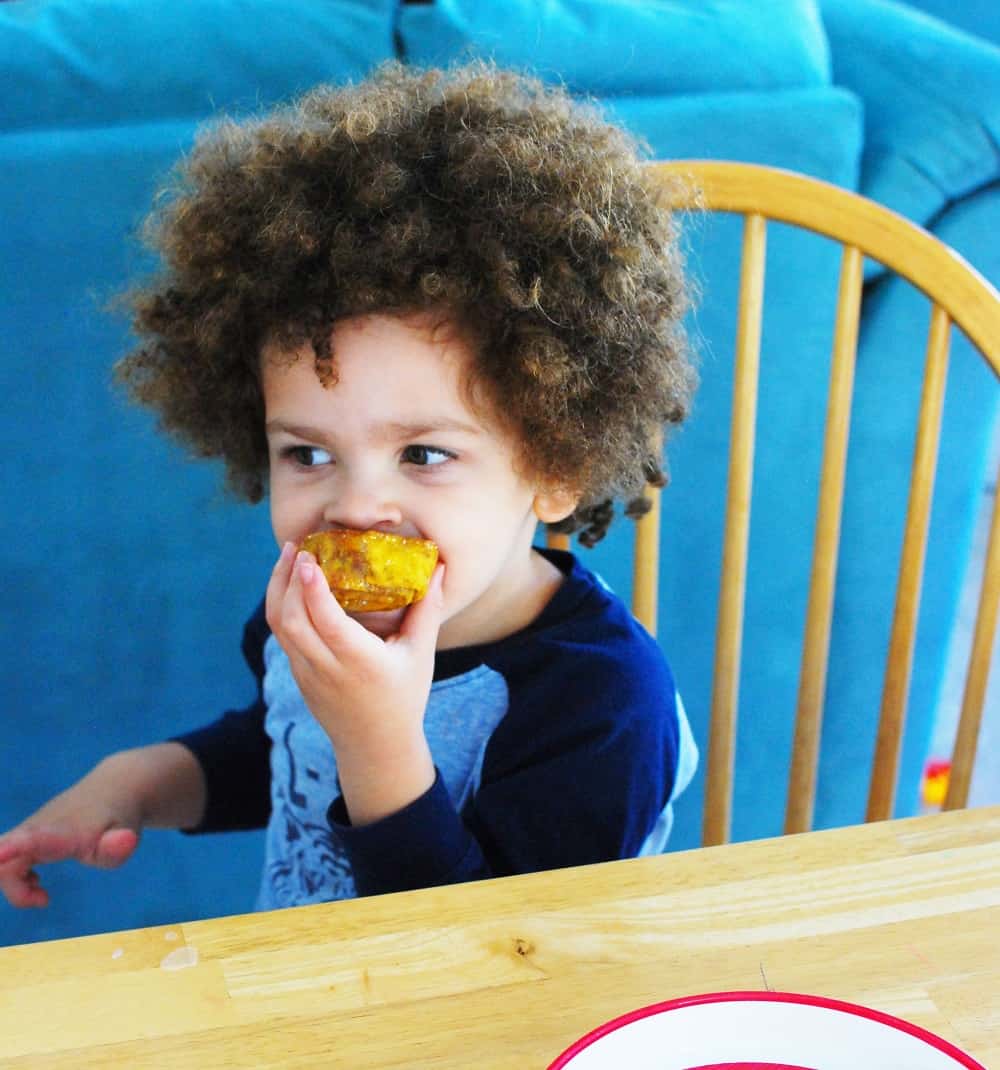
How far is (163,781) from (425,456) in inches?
15.4

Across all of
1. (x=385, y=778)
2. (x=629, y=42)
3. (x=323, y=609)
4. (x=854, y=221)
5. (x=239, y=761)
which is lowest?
(x=239, y=761)

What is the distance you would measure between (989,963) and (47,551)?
3.65 feet

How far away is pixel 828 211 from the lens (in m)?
1.03

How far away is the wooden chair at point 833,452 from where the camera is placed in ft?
3.25

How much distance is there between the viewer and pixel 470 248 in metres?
0.84

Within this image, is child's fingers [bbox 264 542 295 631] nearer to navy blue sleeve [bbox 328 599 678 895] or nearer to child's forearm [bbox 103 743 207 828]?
navy blue sleeve [bbox 328 599 678 895]

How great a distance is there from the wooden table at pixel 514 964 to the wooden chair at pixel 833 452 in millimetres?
467

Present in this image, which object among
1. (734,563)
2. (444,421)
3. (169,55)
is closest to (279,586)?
(444,421)

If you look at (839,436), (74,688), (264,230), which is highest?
(264,230)

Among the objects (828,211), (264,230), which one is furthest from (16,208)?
(828,211)

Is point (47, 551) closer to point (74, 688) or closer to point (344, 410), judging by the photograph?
point (74, 688)

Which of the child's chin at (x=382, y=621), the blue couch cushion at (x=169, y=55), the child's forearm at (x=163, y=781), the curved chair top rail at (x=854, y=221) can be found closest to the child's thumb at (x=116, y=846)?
the child's forearm at (x=163, y=781)

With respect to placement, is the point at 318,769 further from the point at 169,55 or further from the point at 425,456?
the point at 169,55

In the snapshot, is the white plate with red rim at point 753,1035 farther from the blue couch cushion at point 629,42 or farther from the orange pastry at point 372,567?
the blue couch cushion at point 629,42
